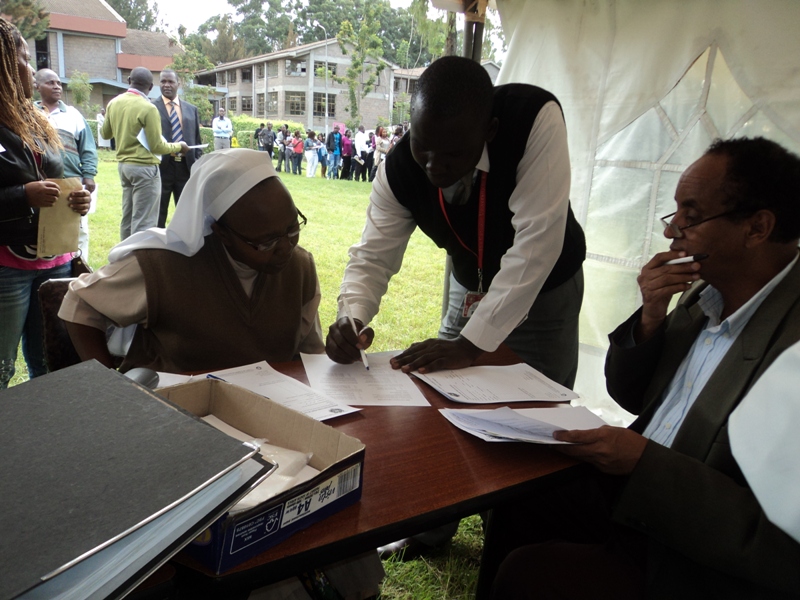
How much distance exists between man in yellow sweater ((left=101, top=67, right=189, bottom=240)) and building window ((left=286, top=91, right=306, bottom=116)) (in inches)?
1166

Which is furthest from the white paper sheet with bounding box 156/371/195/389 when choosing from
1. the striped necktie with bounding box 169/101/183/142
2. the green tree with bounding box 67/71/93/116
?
the green tree with bounding box 67/71/93/116

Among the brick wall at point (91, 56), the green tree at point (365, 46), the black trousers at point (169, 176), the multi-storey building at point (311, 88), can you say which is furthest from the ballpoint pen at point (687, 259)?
the multi-storey building at point (311, 88)

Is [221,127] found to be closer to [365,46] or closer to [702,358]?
[365,46]

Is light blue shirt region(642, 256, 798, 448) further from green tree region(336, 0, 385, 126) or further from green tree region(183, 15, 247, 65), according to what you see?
green tree region(183, 15, 247, 65)

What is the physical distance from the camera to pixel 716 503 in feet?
4.07

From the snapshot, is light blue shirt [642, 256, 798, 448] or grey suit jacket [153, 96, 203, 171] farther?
grey suit jacket [153, 96, 203, 171]

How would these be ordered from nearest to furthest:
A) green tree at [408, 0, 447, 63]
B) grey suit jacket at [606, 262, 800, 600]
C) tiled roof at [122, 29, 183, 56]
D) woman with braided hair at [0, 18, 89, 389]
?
grey suit jacket at [606, 262, 800, 600] → woman with braided hair at [0, 18, 89, 389] → green tree at [408, 0, 447, 63] → tiled roof at [122, 29, 183, 56]

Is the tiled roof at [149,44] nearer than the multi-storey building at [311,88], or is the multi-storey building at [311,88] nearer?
the tiled roof at [149,44]

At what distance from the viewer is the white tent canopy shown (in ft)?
9.06

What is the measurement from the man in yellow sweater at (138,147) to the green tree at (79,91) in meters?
18.8

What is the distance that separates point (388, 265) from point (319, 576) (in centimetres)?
130

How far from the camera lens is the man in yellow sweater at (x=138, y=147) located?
21.3 feet

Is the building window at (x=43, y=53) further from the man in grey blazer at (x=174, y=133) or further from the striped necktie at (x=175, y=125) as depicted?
the striped necktie at (x=175, y=125)

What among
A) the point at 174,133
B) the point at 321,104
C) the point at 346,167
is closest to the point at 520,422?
the point at 174,133
